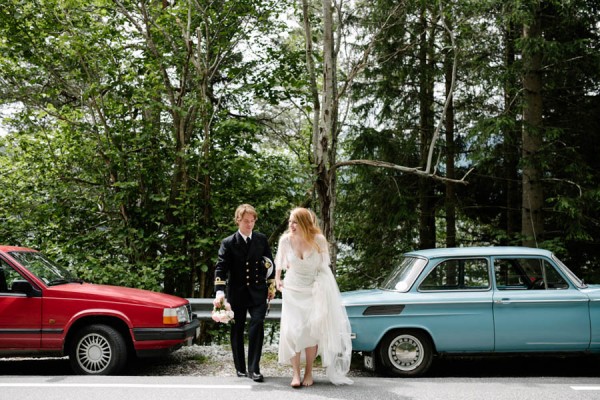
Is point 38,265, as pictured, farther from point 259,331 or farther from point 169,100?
point 169,100

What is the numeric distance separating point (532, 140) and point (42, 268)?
1047 cm

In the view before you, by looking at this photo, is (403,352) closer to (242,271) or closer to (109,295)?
(242,271)

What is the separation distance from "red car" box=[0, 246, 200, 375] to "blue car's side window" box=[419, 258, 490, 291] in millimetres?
3183

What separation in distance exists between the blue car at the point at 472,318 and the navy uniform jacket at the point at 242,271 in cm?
115

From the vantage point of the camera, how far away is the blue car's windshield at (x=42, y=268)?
7.50 m

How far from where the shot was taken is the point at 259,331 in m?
6.70

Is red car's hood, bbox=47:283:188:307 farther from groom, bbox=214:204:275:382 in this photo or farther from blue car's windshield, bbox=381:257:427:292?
blue car's windshield, bbox=381:257:427:292

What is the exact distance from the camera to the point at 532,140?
13.3 metres

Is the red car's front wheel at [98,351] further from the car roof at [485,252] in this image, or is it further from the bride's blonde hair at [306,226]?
the car roof at [485,252]

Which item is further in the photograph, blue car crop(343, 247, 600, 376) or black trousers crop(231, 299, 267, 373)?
blue car crop(343, 247, 600, 376)

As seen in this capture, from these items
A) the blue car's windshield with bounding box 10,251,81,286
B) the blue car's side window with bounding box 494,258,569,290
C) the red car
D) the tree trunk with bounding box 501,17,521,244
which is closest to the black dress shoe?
the red car

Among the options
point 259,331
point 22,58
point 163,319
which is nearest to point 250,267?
point 259,331

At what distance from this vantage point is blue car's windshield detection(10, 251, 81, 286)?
24.6ft

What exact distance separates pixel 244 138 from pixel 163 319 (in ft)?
19.3
